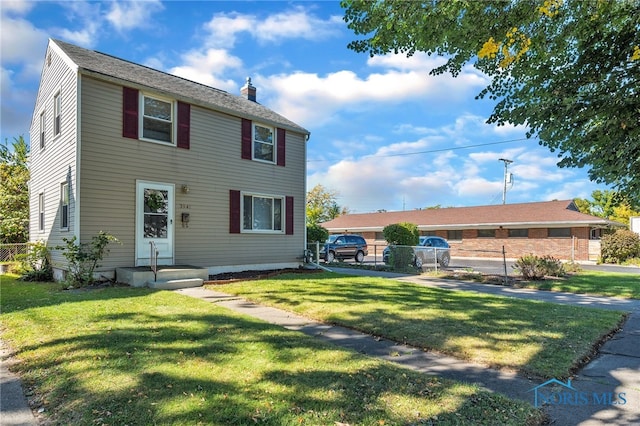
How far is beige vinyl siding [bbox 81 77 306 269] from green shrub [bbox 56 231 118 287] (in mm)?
321

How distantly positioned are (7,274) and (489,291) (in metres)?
15.9

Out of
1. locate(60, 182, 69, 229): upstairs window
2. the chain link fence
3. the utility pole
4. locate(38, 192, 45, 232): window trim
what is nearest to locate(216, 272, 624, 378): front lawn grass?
locate(60, 182, 69, 229): upstairs window

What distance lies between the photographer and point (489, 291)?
402 inches

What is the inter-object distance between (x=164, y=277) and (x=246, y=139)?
552cm

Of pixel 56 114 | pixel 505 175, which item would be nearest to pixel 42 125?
pixel 56 114

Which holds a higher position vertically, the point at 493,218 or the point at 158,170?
the point at 158,170

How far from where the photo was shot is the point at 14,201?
1914 centimetres

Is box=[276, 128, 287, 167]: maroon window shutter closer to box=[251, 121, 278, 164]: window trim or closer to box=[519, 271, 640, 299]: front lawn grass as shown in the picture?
box=[251, 121, 278, 164]: window trim

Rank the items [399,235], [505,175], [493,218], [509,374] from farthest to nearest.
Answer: [505,175], [493,218], [399,235], [509,374]

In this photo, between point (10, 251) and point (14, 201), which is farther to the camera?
point (14, 201)

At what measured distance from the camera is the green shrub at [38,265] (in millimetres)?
Result: 10633

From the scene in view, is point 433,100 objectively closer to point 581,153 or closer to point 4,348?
point 581,153

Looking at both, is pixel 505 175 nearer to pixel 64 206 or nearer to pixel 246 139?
pixel 246 139

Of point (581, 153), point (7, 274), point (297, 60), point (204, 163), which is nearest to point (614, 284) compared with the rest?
point (581, 153)
